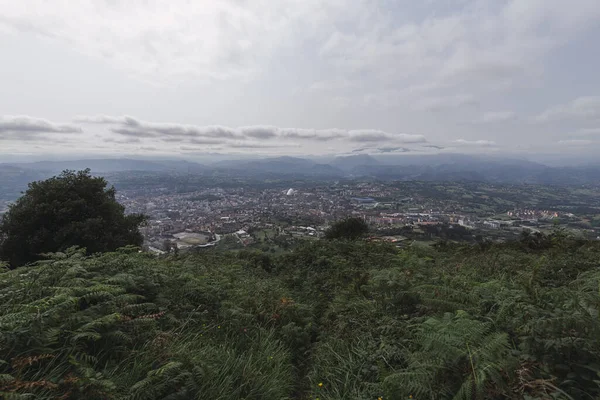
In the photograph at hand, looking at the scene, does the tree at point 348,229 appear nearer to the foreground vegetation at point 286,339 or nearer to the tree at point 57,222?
the tree at point 57,222

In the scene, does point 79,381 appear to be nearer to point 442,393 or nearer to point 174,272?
point 442,393

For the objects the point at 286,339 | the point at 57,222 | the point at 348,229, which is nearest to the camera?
the point at 286,339

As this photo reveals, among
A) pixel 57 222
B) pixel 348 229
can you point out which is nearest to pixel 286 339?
pixel 57 222

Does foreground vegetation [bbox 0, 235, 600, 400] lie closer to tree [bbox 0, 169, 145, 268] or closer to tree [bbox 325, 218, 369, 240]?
tree [bbox 0, 169, 145, 268]

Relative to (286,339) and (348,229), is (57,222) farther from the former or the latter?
(348,229)

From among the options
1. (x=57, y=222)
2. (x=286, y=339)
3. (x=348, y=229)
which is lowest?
(x=348, y=229)

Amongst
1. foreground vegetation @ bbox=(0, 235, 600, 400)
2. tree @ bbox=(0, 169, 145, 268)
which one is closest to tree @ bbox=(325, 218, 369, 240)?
tree @ bbox=(0, 169, 145, 268)

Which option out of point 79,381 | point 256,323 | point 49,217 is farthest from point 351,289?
point 49,217
